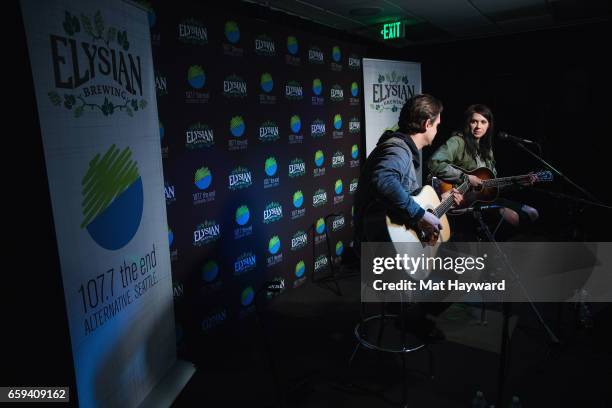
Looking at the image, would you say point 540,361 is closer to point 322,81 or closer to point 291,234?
point 291,234

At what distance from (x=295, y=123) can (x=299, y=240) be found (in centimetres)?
119

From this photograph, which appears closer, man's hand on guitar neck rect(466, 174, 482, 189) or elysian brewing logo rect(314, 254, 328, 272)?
man's hand on guitar neck rect(466, 174, 482, 189)

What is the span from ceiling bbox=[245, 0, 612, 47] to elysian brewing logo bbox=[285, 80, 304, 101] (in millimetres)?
710

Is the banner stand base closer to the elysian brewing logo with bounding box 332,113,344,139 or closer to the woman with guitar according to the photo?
the woman with guitar

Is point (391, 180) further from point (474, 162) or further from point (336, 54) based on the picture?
point (336, 54)

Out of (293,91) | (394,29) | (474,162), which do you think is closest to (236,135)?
(293,91)

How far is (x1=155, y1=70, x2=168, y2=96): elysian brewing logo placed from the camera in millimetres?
2625

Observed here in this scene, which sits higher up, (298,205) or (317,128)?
(317,128)

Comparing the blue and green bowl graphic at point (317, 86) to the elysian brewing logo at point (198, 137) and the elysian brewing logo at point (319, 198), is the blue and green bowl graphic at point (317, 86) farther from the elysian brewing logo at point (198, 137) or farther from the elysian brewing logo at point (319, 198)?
the elysian brewing logo at point (198, 137)

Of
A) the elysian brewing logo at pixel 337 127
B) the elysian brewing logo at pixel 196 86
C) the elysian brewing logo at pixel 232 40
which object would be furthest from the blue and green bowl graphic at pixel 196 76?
the elysian brewing logo at pixel 337 127

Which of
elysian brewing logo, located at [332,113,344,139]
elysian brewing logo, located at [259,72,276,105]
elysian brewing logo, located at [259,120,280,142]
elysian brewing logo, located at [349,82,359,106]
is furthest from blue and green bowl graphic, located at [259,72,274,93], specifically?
elysian brewing logo, located at [349,82,359,106]

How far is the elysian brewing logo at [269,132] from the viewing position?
360 cm

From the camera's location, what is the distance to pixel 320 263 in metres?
4.67

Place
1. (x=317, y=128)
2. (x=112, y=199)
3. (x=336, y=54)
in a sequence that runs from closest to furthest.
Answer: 1. (x=112, y=199)
2. (x=317, y=128)
3. (x=336, y=54)
